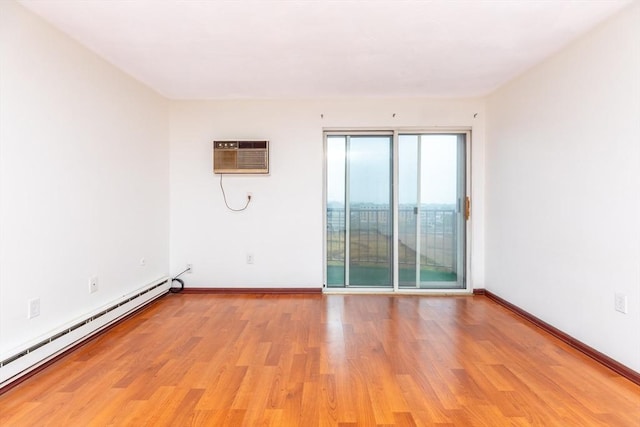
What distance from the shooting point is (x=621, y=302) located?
2.18 meters

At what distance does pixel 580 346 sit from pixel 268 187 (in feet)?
11.0

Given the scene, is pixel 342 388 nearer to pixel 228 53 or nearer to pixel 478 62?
pixel 228 53

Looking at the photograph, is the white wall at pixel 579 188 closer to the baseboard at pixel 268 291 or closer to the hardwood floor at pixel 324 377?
the hardwood floor at pixel 324 377

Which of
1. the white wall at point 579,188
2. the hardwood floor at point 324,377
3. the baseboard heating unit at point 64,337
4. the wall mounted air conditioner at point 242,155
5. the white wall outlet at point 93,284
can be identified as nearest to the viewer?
the hardwood floor at point 324,377

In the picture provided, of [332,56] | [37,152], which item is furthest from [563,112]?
[37,152]

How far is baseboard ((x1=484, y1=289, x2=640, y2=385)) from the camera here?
6.88 ft

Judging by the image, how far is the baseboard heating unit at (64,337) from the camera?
2.00 m

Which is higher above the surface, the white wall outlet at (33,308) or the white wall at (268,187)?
the white wall at (268,187)

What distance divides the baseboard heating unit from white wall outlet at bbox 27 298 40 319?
0.55 feet

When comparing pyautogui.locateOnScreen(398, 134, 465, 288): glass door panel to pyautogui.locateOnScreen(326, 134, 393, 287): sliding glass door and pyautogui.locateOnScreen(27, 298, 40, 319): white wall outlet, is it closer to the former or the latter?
pyautogui.locateOnScreen(326, 134, 393, 287): sliding glass door

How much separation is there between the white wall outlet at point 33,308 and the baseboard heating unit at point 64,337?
17 cm

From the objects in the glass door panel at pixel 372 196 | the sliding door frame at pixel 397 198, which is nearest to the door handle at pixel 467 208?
the sliding door frame at pixel 397 198

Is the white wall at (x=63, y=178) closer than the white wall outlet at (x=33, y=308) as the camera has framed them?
Yes

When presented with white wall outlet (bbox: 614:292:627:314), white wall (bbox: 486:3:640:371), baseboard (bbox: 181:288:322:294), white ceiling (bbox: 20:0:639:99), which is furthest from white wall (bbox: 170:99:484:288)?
white wall outlet (bbox: 614:292:627:314)
